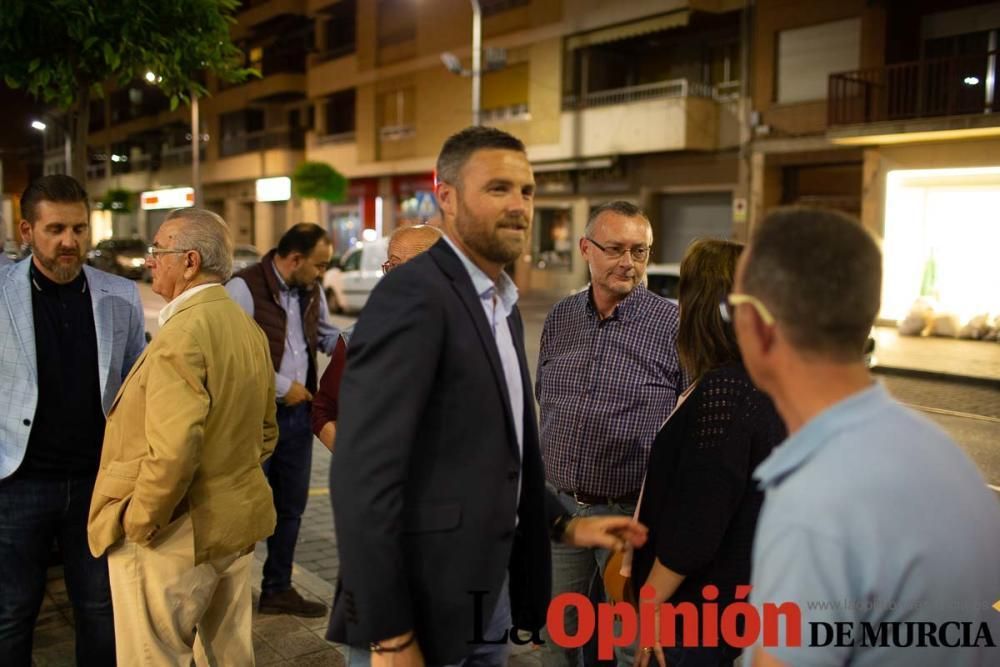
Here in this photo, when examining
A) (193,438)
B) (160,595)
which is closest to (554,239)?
(160,595)

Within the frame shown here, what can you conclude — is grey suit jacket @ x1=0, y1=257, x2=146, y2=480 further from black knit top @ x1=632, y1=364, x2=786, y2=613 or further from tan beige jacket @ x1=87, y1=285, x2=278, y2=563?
black knit top @ x1=632, y1=364, x2=786, y2=613

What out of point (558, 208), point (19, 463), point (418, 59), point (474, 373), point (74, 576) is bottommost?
point (74, 576)

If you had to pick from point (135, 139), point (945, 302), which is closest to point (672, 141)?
point (945, 302)

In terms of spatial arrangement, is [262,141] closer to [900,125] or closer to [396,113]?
[396,113]

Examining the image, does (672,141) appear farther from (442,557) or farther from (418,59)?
(442,557)

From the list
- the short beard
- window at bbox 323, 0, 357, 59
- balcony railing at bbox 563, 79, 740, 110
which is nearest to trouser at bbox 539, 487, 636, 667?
the short beard

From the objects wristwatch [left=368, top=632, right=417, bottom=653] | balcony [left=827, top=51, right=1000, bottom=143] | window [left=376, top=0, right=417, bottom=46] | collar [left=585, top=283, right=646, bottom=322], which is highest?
window [left=376, top=0, right=417, bottom=46]

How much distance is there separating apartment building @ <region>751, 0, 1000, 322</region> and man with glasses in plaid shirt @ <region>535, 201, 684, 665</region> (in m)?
16.9

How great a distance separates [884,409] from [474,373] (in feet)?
3.11

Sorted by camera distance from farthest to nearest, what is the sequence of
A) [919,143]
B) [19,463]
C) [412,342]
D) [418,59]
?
1. [418,59]
2. [919,143]
3. [19,463]
4. [412,342]

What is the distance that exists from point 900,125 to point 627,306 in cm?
1773

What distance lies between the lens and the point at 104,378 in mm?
3436

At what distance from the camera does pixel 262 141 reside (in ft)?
137

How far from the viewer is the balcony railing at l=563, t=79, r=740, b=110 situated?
23.9 m
